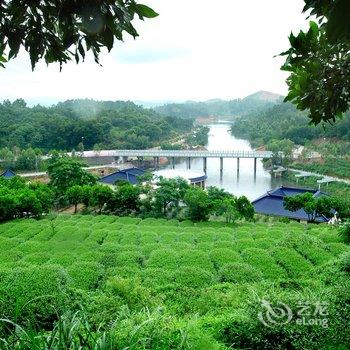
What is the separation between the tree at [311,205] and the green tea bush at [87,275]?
12.7m

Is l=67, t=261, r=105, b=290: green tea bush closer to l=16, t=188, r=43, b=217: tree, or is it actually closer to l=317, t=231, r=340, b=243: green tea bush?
l=317, t=231, r=340, b=243: green tea bush

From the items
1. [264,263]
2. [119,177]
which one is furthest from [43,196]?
[264,263]

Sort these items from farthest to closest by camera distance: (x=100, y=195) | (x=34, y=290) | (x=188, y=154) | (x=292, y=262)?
(x=188, y=154)
(x=100, y=195)
(x=292, y=262)
(x=34, y=290)

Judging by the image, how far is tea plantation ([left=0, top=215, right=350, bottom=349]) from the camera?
2590 mm

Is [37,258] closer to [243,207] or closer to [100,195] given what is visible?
[243,207]

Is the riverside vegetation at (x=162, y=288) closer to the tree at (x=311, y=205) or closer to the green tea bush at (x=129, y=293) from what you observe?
the green tea bush at (x=129, y=293)

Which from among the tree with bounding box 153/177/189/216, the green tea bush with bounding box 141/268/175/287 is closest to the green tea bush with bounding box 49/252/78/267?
the green tea bush with bounding box 141/268/175/287

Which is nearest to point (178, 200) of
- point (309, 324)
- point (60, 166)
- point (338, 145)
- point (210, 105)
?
point (60, 166)

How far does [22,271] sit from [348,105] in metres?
4.49

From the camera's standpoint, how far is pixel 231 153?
39906 millimetres

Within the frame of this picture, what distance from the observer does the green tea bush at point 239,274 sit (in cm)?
615
